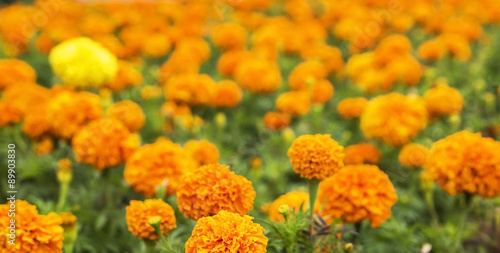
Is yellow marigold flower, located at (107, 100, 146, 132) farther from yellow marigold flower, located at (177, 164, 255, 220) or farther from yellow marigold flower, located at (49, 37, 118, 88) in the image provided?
yellow marigold flower, located at (177, 164, 255, 220)

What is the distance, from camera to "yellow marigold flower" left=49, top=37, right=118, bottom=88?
2785mm

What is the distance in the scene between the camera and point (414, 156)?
7.89ft

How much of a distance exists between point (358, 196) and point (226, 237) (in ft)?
2.12

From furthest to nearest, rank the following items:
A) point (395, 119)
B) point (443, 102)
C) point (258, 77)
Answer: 1. point (258, 77)
2. point (443, 102)
3. point (395, 119)

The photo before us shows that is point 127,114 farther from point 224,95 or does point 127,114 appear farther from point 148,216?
point 148,216

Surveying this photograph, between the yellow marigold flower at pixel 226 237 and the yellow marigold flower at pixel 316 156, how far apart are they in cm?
34

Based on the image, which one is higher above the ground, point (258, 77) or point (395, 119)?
point (395, 119)

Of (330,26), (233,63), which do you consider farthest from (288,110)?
(330,26)

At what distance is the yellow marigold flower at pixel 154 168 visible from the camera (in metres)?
1.86

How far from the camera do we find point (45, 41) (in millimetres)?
3979

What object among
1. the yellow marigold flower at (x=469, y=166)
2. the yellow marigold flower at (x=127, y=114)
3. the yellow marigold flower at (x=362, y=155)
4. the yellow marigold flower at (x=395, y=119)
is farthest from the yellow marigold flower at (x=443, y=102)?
the yellow marigold flower at (x=127, y=114)

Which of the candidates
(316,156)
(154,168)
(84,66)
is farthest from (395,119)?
(84,66)

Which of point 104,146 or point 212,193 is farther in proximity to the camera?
point 104,146

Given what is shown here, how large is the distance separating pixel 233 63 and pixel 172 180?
1.84m
